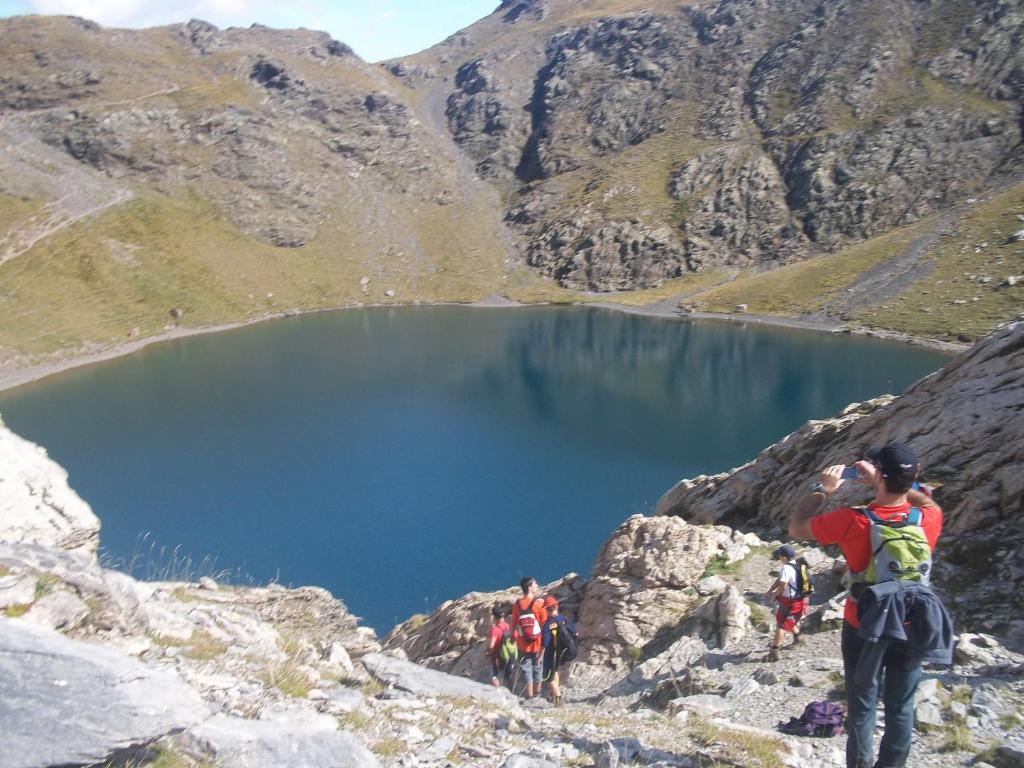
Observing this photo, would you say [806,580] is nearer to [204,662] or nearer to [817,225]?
[204,662]

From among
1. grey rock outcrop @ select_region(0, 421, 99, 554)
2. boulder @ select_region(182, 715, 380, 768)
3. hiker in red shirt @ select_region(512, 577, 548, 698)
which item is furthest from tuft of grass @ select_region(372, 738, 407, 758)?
grey rock outcrop @ select_region(0, 421, 99, 554)

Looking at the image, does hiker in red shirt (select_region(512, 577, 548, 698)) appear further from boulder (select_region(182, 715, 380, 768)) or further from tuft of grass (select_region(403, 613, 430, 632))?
tuft of grass (select_region(403, 613, 430, 632))

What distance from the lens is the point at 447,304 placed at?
141 meters

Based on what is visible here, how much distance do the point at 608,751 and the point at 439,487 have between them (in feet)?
142

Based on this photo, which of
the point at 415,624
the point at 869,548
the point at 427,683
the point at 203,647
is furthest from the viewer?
the point at 415,624

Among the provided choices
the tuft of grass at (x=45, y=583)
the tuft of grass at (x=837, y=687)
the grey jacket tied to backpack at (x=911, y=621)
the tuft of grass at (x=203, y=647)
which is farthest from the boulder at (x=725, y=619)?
the tuft of grass at (x=45, y=583)

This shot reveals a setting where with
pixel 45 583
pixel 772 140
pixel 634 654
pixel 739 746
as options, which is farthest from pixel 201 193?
pixel 739 746

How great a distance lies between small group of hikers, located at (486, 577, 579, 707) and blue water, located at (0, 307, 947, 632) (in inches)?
583

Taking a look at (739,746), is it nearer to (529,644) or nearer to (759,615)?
(529,644)

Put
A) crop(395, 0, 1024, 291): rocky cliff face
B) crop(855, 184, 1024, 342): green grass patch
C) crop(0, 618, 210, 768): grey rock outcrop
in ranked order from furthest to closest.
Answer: crop(395, 0, 1024, 291): rocky cliff face < crop(855, 184, 1024, 342): green grass patch < crop(0, 618, 210, 768): grey rock outcrop

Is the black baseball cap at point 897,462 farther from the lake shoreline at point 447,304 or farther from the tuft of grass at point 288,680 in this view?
the lake shoreline at point 447,304

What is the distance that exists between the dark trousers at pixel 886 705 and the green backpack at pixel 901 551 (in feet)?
2.15

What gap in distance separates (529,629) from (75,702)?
947cm

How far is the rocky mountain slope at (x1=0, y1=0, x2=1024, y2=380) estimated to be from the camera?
11050cm
